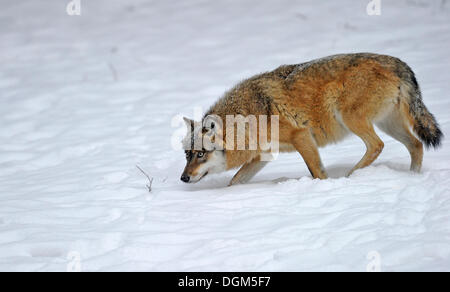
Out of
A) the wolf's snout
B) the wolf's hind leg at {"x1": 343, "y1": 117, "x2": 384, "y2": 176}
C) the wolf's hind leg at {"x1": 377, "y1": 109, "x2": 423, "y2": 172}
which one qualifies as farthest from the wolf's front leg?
the wolf's hind leg at {"x1": 377, "y1": 109, "x2": 423, "y2": 172}

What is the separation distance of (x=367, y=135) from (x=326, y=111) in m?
0.60

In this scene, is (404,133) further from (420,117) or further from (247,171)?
(247,171)

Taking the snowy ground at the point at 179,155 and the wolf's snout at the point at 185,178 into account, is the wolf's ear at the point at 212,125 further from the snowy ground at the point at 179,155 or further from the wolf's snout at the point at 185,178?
the snowy ground at the point at 179,155

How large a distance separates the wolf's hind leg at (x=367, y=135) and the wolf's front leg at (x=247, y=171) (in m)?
1.26

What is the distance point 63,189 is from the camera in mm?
6238

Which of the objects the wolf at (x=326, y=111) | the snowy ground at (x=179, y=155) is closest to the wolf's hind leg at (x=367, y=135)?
the wolf at (x=326, y=111)

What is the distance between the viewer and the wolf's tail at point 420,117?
227 inches

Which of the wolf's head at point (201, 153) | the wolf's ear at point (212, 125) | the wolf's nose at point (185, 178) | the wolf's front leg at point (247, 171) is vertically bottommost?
the wolf's front leg at point (247, 171)

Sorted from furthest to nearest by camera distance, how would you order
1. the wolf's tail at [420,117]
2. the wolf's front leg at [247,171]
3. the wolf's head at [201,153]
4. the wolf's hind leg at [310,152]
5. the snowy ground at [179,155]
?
1. the wolf's front leg at [247,171]
2. the wolf's head at [201,153]
3. the wolf's hind leg at [310,152]
4. the wolf's tail at [420,117]
5. the snowy ground at [179,155]

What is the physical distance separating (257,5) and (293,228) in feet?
38.3

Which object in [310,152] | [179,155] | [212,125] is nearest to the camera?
[310,152]

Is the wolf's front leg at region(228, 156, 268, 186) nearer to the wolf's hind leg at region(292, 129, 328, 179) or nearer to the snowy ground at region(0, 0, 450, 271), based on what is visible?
the snowy ground at region(0, 0, 450, 271)

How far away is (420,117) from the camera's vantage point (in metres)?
5.80

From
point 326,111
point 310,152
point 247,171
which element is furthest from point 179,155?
point 326,111
